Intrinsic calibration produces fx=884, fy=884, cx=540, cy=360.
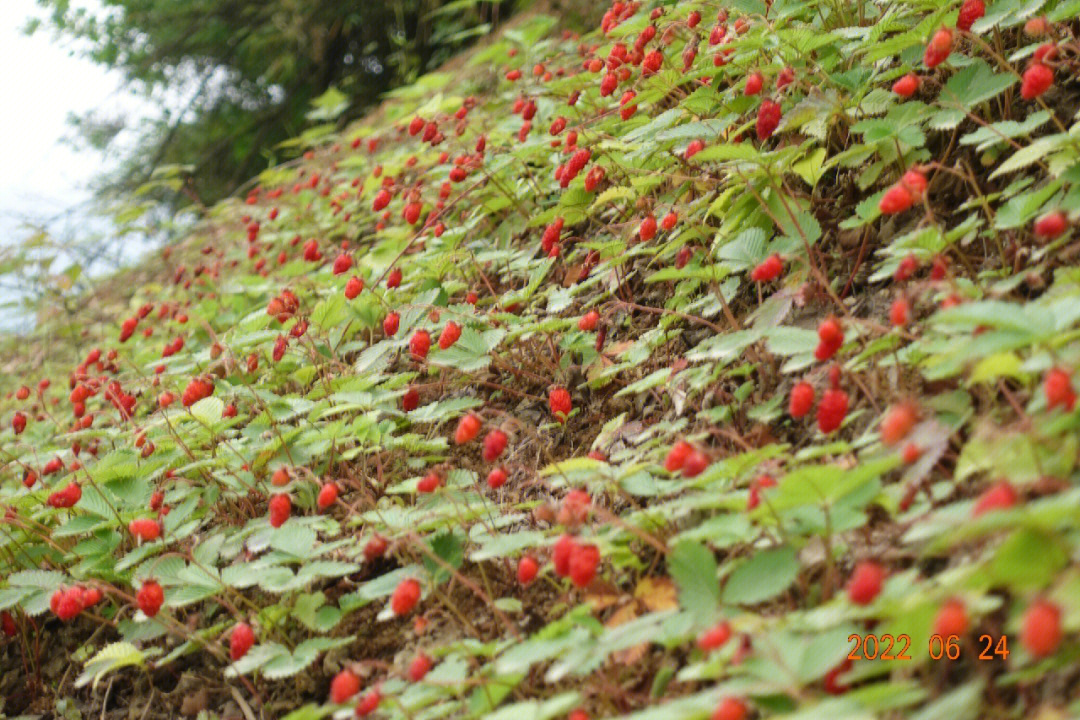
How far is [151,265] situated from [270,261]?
287 centimetres

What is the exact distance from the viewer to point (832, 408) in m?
1.77

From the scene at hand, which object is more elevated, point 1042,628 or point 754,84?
point 754,84

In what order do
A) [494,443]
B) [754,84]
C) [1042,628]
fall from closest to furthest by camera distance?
[1042,628]
[494,443]
[754,84]

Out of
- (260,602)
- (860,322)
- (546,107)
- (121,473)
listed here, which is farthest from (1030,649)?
(546,107)

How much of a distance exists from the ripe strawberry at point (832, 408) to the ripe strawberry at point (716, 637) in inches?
20.8

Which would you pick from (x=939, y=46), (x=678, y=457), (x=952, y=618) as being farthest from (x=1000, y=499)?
(x=939, y=46)

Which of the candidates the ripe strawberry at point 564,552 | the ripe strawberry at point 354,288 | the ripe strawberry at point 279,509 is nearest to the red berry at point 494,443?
the ripe strawberry at point 564,552

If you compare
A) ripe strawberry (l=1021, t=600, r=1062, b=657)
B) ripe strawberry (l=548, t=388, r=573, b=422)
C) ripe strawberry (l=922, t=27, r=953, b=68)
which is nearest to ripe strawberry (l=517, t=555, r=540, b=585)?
ripe strawberry (l=548, t=388, r=573, b=422)

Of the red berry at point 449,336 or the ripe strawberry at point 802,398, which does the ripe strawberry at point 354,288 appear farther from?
the ripe strawberry at point 802,398

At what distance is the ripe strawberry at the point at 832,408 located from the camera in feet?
5.76

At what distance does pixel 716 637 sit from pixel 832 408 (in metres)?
0.57

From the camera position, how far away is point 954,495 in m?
1.75

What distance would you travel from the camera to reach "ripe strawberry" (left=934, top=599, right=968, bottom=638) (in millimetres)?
1149

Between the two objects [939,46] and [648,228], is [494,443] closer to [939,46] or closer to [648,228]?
[648,228]
